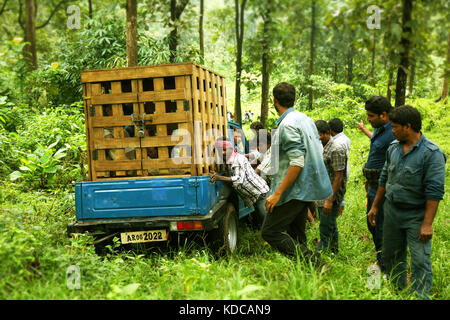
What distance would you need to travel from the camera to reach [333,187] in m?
4.84

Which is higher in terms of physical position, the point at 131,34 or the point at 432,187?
the point at 131,34

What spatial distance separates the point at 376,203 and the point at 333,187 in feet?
2.29

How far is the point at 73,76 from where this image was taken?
13.6 m

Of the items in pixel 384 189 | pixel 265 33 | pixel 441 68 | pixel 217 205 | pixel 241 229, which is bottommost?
pixel 241 229

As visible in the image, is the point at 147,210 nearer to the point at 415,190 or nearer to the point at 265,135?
the point at 415,190

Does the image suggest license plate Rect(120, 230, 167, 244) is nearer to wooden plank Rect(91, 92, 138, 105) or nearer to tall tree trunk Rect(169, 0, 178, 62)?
wooden plank Rect(91, 92, 138, 105)

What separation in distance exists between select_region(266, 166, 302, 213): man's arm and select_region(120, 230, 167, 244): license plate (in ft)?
4.71

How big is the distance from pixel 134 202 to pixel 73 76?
407 inches

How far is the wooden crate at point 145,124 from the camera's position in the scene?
4.73 meters

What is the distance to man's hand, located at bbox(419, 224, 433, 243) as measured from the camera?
349 cm

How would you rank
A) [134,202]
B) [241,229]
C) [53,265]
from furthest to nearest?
[241,229] → [134,202] → [53,265]

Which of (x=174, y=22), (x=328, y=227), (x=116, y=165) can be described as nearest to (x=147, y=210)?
(x=116, y=165)

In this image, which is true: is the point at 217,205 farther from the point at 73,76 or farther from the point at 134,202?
the point at 73,76
